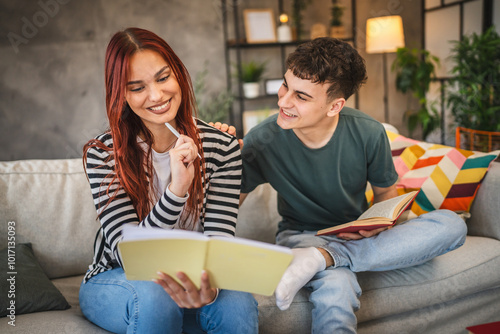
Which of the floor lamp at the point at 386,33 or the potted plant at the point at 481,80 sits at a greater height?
the floor lamp at the point at 386,33

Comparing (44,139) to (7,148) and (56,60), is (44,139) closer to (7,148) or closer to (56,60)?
(7,148)

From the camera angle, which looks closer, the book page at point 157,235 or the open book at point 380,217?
the book page at point 157,235

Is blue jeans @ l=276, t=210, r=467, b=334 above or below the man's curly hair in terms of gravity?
below

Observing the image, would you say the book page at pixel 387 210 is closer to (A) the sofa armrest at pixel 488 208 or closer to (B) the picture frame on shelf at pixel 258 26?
(A) the sofa armrest at pixel 488 208

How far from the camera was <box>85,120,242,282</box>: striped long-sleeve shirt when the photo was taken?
1.22 meters

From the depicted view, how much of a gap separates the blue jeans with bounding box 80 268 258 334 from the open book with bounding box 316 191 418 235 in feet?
1.31

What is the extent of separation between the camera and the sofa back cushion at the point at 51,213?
62.8 inches

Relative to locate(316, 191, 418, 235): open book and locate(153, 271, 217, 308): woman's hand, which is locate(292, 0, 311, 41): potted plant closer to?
locate(316, 191, 418, 235): open book

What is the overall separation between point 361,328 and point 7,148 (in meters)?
3.21

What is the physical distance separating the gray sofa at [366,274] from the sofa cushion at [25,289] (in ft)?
0.11

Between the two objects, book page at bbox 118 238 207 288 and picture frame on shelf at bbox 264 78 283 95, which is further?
picture frame on shelf at bbox 264 78 283 95

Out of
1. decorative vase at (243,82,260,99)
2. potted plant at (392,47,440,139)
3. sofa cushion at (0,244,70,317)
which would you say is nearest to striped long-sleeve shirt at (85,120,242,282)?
sofa cushion at (0,244,70,317)

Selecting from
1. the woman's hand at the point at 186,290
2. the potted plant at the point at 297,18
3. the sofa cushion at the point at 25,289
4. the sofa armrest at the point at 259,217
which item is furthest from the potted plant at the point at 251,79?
the woman's hand at the point at 186,290

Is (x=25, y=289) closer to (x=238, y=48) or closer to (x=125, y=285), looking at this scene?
(x=125, y=285)
